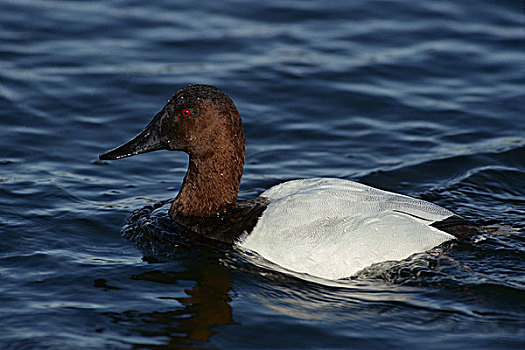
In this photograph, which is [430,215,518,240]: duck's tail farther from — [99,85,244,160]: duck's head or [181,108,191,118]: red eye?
[181,108,191,118]: red eye

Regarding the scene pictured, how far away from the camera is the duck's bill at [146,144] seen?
7.38m

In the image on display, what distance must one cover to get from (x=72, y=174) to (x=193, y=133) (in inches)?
84.2

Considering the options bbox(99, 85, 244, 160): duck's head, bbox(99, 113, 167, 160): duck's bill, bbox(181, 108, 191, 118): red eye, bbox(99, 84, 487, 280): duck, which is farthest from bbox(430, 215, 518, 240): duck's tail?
bbox(99, 113, 167, 160): duck's bill

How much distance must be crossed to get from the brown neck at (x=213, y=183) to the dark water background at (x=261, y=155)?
455 mm

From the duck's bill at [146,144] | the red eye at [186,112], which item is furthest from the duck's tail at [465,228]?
the duck's bill at [146,144]

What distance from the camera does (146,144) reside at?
7.40m

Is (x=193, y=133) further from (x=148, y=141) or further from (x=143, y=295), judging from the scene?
(x=143, y=295)

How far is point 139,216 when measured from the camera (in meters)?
7.84

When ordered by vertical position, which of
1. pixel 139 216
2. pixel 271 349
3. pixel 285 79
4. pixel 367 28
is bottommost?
pixel 271 349

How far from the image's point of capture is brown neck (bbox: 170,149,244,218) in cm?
738

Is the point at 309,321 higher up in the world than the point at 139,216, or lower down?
lower down

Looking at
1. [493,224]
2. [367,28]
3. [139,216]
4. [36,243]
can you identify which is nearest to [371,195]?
[493,224]

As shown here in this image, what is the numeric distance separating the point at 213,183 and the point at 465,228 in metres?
2.25

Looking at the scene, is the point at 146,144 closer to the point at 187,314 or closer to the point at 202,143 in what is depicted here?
the point at 202,143
